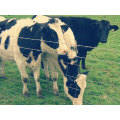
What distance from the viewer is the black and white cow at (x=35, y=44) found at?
4.33 metres

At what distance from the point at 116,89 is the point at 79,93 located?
156 centimetres

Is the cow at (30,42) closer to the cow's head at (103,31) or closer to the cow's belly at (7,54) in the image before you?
the cow's belly at (7,54)

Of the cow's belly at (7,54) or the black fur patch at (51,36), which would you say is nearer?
the black fur patch at (51,36)

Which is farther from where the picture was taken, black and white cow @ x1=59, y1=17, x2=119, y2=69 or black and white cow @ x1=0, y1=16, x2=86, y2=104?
black and white cow @ x1=59, y1=17, x2=119, y2=69

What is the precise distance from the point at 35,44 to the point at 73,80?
123cm

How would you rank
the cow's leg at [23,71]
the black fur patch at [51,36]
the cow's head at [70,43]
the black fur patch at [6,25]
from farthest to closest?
the black fur patch at [6,25], the cow's leg at [23,71], the cow's head at [70,43], the black fur patch at [51,36]

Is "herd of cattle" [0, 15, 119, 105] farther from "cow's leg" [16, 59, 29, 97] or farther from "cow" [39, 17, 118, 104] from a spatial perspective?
"cow" [39, 17, 118, 104]

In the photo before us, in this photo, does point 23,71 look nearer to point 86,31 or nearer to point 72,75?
point 72,75

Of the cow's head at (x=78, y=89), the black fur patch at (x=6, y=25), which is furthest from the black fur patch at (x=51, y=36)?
the black fur patch at (x=6, y=25)

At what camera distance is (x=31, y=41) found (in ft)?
15.1

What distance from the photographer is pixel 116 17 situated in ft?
48.7

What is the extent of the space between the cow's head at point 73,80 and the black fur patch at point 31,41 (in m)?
0.61

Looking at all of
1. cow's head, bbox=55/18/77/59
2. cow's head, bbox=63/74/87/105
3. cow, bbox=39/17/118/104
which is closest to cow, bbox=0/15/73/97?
cow's head, bbox=55/18/77/59

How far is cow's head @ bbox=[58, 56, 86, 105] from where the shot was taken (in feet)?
14.4
